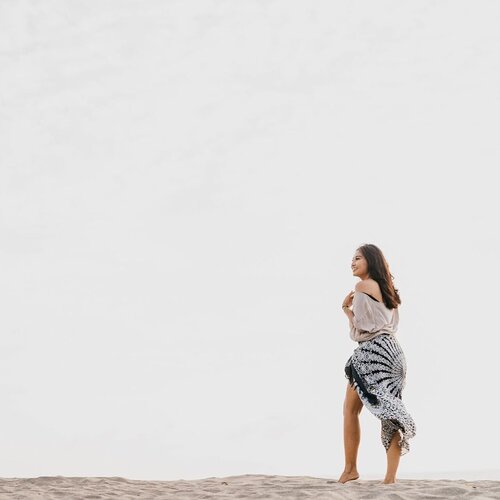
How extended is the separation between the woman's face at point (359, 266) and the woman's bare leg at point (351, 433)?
1.05 metres

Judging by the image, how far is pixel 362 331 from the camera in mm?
6348

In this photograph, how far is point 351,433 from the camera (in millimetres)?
6375

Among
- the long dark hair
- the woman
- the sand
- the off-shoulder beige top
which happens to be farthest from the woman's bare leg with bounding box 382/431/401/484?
the long dark hair

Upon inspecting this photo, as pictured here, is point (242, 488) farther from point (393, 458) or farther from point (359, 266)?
point (359, 266)

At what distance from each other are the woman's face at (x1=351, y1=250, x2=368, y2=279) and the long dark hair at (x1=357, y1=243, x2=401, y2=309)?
0.11 ft

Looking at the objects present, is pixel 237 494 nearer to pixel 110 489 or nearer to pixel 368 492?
pixel 368 492

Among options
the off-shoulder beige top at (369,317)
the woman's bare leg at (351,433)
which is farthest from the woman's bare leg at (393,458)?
the off-shoulder beige top at (369,317)

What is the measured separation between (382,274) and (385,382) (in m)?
0.97

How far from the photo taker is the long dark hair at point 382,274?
6.30m

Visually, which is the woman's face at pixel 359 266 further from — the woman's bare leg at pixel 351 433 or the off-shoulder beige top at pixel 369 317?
the woman's bare leg at pixel 351 433

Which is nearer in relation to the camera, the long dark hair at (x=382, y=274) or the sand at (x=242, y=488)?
the sand at (x=242, y=488)

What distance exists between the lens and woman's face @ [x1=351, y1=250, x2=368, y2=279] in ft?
20.9

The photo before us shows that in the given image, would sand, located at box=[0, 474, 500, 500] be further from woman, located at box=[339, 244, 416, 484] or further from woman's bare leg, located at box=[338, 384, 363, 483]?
woman, located at box=[339, 244, 416, 484]

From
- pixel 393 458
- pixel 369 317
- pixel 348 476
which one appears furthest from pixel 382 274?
pixel 348 476
